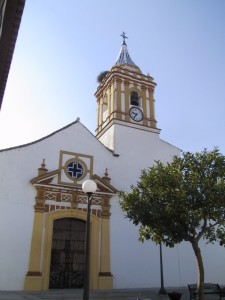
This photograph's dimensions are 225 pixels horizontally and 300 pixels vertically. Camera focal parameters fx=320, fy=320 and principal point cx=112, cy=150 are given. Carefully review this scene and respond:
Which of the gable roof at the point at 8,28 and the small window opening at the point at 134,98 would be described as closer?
the gable roof at the point at 8,28

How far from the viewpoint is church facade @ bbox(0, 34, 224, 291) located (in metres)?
14.6

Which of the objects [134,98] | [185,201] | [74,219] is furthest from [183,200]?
[134,98]

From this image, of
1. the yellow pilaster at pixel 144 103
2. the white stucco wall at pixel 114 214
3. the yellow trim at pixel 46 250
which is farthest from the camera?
the yellow pilaster at pixel 144 103

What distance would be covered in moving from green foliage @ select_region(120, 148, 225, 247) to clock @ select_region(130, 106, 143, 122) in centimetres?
967

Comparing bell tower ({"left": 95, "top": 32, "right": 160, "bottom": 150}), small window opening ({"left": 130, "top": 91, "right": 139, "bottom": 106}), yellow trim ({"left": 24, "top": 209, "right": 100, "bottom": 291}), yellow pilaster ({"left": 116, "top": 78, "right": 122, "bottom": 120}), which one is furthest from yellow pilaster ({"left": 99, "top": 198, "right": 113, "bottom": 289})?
small window opening ({"left": 130, "top": 91, "right": 139, "bottom": 106})

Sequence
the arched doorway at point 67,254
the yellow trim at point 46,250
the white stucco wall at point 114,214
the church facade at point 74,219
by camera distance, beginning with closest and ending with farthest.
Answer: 1. the yellow trim at point 46,250
2. the white stucco wall at point 114,214
3. the church facade at point 74,219
4. the arched doorway at point 67,254

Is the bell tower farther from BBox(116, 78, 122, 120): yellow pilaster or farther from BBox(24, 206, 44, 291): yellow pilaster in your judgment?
BBox(24, 206, 44, 291): yellow pilaster

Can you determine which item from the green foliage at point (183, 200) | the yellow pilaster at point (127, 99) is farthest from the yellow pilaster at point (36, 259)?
the yellow pilaster at point (127, 99)

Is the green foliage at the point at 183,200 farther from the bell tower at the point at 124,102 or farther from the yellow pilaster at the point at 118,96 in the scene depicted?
the yellow pilaster at the point at 118,96

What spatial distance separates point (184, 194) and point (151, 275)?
8125 mm

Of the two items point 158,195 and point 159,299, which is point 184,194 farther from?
point 159,299

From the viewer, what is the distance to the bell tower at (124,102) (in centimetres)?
2041

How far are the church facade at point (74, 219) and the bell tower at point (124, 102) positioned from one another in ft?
1.47

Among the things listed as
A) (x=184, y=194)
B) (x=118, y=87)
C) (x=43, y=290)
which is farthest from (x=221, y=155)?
(x=118, y=87)
